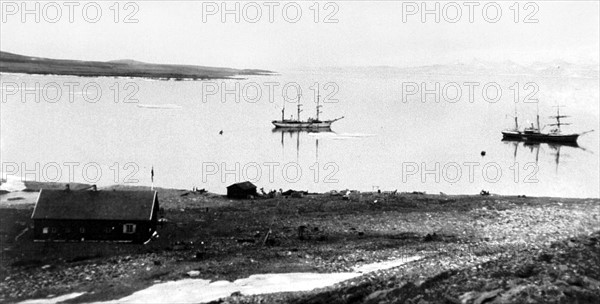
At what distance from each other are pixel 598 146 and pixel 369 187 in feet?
156

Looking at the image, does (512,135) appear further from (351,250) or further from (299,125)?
(351,250)

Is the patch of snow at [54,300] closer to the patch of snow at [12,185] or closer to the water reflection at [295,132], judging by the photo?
the patch of snow at [12,185]

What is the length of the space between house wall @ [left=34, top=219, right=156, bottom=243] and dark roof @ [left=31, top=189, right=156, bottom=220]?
322 millimetres

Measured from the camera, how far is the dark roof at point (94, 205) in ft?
98.7

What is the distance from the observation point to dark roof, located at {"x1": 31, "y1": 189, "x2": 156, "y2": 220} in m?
30.1

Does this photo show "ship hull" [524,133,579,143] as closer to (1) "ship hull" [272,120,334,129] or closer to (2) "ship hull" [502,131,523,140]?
(2) "ship hull" [502,131,523,140]

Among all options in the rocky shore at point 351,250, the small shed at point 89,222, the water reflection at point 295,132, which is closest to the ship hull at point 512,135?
the water reflection at point 295,132

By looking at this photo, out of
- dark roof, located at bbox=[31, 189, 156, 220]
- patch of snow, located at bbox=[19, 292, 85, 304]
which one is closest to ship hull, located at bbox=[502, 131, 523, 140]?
dark roof, located at bbox=[31, 189, 156, 220]

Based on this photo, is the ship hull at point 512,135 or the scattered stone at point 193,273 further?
the ship hull at point 512,135

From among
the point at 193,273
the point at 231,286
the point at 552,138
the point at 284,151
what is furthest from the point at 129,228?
the point at 552,138

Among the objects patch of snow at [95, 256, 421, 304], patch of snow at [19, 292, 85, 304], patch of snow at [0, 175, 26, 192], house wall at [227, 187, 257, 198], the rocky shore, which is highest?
patch of snow at [0, 175, 26, 192]

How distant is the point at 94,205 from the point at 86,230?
1438 millimetres

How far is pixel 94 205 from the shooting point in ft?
101

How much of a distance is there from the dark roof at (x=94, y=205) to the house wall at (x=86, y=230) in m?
0.32
